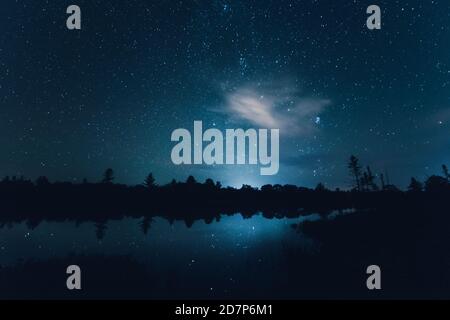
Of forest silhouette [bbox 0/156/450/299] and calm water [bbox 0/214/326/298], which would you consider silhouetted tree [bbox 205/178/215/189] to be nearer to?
forest silhouette [bbox 0/156/450/299]

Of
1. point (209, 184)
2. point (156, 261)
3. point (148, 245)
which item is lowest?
point (156, 261)

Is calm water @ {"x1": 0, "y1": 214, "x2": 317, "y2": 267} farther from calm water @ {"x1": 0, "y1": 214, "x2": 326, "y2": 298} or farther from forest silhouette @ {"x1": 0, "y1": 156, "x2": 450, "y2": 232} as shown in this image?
forest silhouette @ {"x1": 0, "y1": 156, "x2": 450, "y2": 232}

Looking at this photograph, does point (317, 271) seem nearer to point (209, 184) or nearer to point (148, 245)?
point (148, 245)

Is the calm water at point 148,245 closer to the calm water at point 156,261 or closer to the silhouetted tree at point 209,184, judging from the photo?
the calm water at point 156,261

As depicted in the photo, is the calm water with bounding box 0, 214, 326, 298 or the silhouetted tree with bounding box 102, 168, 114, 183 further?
the silhouetted tree with bounding box 102, 168, 114, 183

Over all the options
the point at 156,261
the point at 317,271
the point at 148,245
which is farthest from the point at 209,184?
the point at 317,271

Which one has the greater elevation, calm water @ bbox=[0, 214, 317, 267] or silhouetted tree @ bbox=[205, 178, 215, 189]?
silhouetted tree @ bbox=[205, 178, 215, 189]

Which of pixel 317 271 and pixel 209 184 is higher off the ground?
pixel 209 184

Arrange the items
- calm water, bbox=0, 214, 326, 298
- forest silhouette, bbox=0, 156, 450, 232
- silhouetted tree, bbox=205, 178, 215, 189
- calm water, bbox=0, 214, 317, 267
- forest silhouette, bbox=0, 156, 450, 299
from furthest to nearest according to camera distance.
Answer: silhouetted tree, bbox=205, 178, 215, 189 < forest silhouette, bbox=0, 156, 450, 232 < calm water, bbox=0, 214, 317, 267 < calm water, bbox=0, 214, 326, 298 < forest silhouette, bbox=0, 156, 450, 299

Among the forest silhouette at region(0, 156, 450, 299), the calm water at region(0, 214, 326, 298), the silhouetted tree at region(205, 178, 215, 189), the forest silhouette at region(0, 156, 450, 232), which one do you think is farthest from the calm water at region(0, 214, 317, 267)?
the silhouetted tree at region(205, 178, 215, 189)

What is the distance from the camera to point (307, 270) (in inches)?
312

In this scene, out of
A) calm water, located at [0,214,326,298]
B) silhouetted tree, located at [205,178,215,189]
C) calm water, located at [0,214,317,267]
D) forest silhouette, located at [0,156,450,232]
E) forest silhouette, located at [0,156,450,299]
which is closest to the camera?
forest silhouette, located at [0,156,450,299]

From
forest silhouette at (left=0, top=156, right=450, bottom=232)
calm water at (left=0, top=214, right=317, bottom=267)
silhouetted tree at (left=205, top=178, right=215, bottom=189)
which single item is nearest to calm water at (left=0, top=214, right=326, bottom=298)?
calm water at (left=0, top=214, right=317, bottom=267)
